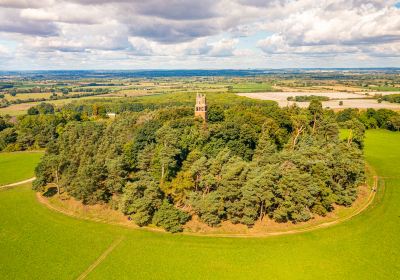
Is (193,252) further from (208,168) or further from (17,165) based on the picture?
(17,165)

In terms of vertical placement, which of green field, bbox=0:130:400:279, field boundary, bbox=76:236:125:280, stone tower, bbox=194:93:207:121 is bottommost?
field boundary, bbox=76:236:125:280

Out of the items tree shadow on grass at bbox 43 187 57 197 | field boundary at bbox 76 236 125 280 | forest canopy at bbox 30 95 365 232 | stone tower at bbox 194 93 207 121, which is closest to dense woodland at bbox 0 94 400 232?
forest canopy at bbox 30 95 365 232

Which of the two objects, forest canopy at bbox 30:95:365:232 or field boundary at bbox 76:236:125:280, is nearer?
field boundary at bbox 76:236:125:280

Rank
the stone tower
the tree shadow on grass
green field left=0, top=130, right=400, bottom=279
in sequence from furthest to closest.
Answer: the stone tower
the tree shadow on grass
green field left=0, top=130, right=400, bottom=279

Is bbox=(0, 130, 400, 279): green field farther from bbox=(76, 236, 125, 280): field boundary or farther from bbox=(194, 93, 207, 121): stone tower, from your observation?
bbox=(194, 93, 207, 121): stone tower

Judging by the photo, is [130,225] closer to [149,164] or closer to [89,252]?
[89,252]

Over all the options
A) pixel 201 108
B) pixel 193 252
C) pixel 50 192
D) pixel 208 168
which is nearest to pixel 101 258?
pixel 193 252

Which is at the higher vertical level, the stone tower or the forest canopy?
the stone tower
